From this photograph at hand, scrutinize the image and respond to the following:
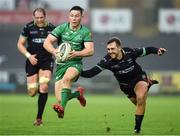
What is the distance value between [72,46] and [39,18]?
155cm

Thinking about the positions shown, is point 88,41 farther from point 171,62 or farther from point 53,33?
point 171,62

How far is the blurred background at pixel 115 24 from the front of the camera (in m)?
37.5

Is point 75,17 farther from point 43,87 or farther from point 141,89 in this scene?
point 43,87

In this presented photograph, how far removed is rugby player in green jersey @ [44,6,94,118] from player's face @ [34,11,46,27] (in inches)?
39.5

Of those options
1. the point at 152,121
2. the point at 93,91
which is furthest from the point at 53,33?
the point at 93,91

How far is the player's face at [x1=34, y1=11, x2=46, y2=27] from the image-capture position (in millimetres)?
14766

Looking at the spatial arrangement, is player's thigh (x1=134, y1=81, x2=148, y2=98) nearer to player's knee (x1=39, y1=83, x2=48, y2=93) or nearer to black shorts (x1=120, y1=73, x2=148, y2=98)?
black shorts (x1=120, y1=73, x2=148, y2=98)

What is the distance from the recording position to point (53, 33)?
45.3 ft

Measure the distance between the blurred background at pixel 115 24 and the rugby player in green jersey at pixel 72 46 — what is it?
74.3 ft

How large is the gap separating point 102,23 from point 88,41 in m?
25.0

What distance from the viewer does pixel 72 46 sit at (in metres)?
13.6

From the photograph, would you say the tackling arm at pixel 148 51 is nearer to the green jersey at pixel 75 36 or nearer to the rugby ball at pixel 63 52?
the green jersey at pixel 75 36

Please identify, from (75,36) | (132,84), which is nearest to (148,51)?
(132,84)

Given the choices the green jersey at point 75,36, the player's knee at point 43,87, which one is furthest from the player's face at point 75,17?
the player's knee at point 43,87
